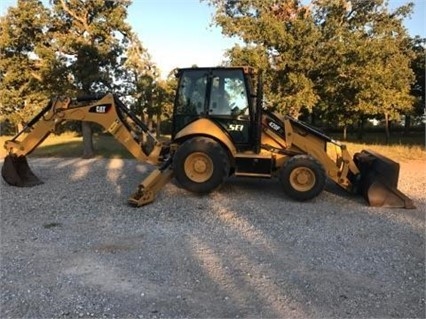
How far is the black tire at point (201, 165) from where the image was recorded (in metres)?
8.83

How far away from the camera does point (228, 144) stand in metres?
9.04

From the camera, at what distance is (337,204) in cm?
887

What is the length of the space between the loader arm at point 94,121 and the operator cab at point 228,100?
121 cm

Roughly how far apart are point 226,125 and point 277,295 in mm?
4863

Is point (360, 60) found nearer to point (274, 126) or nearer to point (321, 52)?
point (321, 52)

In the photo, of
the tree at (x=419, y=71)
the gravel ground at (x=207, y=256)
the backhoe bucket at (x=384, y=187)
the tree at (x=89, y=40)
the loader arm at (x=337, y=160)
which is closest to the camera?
the gravel ground at (x=207, y=256)

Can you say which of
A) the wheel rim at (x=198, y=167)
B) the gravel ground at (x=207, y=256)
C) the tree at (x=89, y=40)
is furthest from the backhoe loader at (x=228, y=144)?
the tree at (x=89, y=40)

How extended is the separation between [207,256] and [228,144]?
3411mm

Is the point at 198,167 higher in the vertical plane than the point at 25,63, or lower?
lower

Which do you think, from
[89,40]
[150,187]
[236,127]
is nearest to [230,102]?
[236,127]

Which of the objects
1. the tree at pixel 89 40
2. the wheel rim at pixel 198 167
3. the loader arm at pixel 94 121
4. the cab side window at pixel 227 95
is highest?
the tree at pixel 89 40

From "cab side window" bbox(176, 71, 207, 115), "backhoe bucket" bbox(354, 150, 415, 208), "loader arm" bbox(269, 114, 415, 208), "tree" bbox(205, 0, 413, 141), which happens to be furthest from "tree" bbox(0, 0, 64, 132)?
"backhoe bucket" bbox(354, 150, 415, 208)

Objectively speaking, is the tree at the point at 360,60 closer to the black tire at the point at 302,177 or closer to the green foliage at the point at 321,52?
the green foliage at the point at 321,52

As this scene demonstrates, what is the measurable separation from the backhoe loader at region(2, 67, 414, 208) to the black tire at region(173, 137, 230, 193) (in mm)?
18
